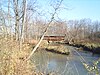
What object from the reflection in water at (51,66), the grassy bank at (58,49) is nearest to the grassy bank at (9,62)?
the reflection in water at (51,66)

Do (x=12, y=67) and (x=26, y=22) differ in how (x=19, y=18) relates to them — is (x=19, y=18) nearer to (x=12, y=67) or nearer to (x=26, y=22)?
(x=26, y=22)

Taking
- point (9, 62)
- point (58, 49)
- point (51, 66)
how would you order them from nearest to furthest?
1. point (9, 62)
2. point (51, 66)
3. point (58, 49)

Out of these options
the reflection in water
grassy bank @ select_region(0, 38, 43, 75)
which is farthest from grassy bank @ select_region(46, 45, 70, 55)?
grassy bank @ select_region(0, 38, 43, 75)

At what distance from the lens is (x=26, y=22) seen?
1446cm

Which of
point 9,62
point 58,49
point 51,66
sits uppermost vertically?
point 9,62

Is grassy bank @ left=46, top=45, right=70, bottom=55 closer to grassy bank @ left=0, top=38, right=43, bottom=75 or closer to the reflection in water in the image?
the reflection in water

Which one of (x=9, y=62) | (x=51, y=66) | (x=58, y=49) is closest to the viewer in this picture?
(x=9, y=62)

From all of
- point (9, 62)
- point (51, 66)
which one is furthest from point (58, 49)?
point (9, 62)

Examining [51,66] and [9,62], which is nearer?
[9,62]

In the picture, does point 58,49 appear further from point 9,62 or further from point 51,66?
point 9,62

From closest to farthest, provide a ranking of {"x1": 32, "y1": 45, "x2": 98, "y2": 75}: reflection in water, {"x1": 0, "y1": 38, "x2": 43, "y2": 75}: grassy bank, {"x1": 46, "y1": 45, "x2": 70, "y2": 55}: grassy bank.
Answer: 1. {"x1": 0, "y1": 38, "x2": 43, "y2": 75}: grassy bank
2. {"x1": 32, "y1": 45, "x2": 98, "y2": 75}: reflection in water
3. {"x1": 46, "y1": 45, "x2": 70, "y2": 55}: grassy bank

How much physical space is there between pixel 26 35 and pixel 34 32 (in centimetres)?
61

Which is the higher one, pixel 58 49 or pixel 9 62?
pixel 9 62

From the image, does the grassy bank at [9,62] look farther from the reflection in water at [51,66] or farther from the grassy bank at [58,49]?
the grassy bank at [58,49]
